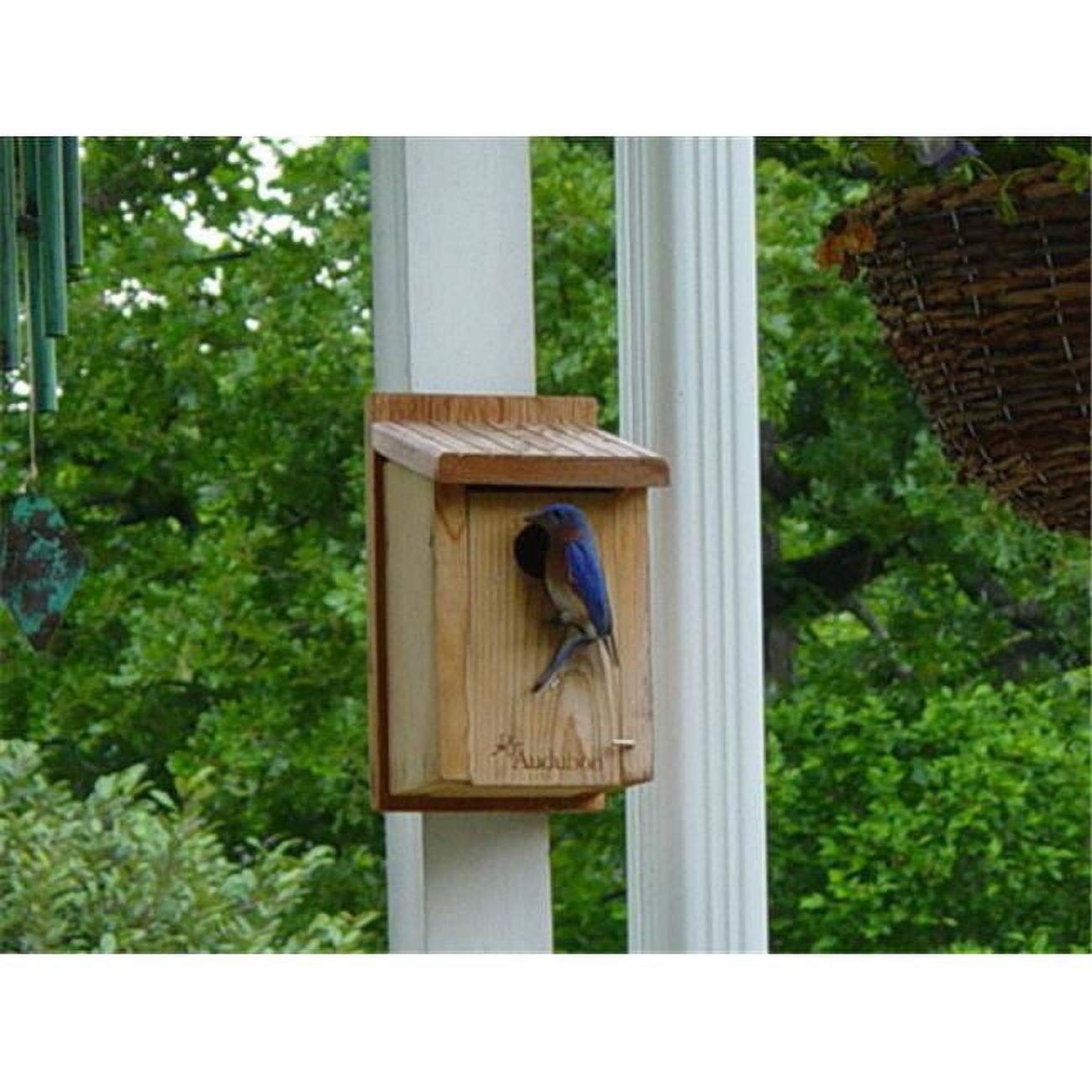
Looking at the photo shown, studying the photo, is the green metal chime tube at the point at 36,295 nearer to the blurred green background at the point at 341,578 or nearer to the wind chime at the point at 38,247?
the wind chime at the point at 38,247

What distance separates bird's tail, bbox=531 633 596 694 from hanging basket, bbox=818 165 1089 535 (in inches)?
10.4

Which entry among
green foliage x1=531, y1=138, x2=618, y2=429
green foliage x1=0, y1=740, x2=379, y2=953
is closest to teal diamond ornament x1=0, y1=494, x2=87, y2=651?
green foliage x1=0, y1=740, x2=379, y2=953

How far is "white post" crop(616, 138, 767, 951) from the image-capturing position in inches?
52.8

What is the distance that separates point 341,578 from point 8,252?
9.48ft

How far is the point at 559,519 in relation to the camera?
3.92 ft

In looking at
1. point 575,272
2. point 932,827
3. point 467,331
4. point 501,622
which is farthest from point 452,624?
point 932,827

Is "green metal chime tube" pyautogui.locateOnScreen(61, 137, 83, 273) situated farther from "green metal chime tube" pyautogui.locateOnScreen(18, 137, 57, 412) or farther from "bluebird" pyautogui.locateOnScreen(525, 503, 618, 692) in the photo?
"bluebird" pyautogui.locateOnScreen(525, 503, 618, 692)

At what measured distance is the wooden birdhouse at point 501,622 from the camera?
47.1 inches

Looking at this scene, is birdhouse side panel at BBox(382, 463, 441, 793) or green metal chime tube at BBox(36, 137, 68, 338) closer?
birdhouse side panel at BBox(382, 463, 441, 793)

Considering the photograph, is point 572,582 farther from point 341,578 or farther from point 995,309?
point 341,578

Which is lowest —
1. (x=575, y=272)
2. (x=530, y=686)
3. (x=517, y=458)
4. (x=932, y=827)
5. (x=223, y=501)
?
(x=932, y=827)

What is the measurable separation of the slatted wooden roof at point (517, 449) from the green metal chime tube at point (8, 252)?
462 mm

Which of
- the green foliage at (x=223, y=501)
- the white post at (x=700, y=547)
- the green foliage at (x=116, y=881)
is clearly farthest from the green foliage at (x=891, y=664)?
the white post at (x=700, y=547)

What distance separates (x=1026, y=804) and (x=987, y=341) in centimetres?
360
